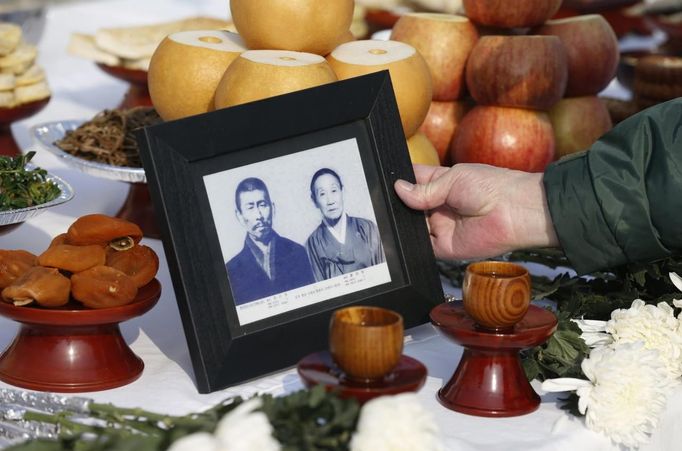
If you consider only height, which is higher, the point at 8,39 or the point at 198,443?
the point at 8,39

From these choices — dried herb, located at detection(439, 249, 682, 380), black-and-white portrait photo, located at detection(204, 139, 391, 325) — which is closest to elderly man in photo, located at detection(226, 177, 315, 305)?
black-and-white portrait photo, located at detection(204, 139, 391, 325)

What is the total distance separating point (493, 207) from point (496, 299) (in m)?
0.28

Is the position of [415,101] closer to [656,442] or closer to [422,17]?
[422,17]

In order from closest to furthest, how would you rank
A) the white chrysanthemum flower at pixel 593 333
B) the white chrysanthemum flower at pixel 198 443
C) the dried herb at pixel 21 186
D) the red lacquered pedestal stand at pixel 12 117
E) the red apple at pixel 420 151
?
the white chrysanthemum flower at pixel 198 443
the white chrysanthemum flower at pixel 593 333
the dried herb at pixel 21 186
the red apple at pixel 420 151
the red lacquered pedestal stand at pixel 12 117

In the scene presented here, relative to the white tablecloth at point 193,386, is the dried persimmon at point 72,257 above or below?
above

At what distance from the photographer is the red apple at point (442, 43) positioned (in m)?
1.28

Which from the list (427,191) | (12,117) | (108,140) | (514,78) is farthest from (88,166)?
(514,78)

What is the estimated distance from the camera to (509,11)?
1271mm

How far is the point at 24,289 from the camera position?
732 millimetres

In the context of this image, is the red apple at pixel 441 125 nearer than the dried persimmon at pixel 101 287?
No

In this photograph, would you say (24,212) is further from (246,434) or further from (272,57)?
(246,434)

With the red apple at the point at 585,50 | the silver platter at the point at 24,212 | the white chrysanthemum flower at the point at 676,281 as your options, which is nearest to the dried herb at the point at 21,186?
the silver platter at the point at 24,212

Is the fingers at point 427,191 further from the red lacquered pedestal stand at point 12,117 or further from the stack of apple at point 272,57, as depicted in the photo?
the red lacquered pedestal stand at point 12,117

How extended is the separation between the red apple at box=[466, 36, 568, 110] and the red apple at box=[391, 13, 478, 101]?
0.03 meters
